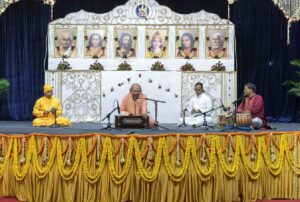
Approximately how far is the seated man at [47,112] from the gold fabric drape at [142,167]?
1604 millimetres

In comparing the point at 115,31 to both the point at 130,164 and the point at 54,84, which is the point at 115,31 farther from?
the point at 130,164

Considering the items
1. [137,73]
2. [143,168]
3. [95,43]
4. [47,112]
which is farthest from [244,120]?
[95,43]

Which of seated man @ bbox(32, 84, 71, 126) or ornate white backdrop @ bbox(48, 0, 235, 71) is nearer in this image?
seated man @ bbox(32, 84, 71, 126)

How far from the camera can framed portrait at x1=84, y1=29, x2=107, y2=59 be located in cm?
1077

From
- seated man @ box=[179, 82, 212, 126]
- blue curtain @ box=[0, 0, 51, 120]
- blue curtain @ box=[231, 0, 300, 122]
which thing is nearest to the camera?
seated man @ box=[179, 82, 212, 126]

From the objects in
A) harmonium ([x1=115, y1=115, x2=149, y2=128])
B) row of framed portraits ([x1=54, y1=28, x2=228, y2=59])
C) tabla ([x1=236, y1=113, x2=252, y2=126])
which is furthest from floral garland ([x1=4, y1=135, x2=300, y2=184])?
row of framed portraits ([x1=54, y1=28, x2=228, y2=59])

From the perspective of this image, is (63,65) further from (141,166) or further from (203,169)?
(203,169)

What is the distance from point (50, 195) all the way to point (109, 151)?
38.4 inches

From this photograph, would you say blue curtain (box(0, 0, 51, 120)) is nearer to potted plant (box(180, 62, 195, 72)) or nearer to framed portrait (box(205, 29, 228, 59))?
potted plant (box(180, 62, 195, 72))

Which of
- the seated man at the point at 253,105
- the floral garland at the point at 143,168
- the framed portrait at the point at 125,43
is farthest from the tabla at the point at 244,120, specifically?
the framed portrait at the point at 125,43

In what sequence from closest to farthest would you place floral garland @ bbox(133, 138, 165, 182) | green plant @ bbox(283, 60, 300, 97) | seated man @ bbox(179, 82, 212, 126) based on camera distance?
floral garland @ bbox(133, 138, 165, 182), seated man @ bbox(179, 82, 212, 126), green plant @ bbox(283, 60, 300, 97)

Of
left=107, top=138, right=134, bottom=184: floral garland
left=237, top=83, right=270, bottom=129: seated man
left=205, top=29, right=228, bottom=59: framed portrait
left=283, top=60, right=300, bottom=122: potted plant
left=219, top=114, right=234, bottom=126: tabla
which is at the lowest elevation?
left=107, top=138, right=134, bottom=184: floral garland

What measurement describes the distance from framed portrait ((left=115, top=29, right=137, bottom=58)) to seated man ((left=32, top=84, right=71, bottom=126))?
2.48 meters

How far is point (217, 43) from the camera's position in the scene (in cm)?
1068
